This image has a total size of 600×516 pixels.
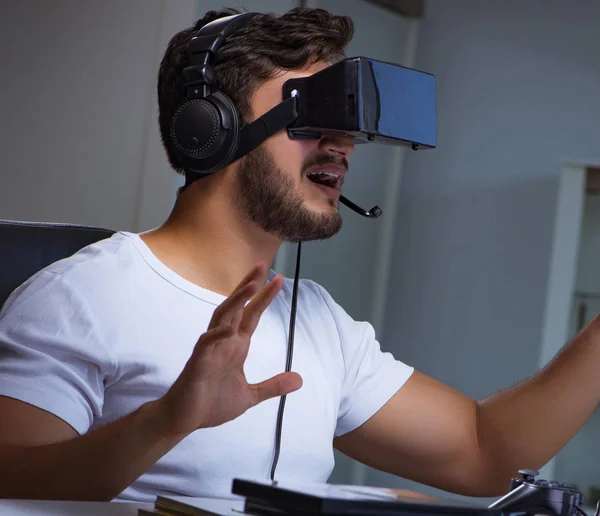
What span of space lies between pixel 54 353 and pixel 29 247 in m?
0.31

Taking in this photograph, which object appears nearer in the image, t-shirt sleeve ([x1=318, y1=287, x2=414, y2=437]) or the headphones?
the headphones

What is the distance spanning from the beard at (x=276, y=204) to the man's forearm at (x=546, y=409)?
1.22ft

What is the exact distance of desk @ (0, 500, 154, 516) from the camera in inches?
29.4

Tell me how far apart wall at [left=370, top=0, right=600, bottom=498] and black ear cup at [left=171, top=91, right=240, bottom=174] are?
241cm

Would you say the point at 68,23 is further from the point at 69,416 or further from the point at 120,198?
the point at 69,416

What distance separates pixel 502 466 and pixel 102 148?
4.73ft

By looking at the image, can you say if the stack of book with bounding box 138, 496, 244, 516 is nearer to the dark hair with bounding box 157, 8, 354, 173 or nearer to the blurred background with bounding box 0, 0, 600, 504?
the dark hair with bounding box 157, 8, 354, 173

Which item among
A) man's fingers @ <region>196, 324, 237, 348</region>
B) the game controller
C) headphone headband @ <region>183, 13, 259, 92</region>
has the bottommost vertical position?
the game controller

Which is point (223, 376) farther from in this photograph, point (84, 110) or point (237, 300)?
point (84, 110)

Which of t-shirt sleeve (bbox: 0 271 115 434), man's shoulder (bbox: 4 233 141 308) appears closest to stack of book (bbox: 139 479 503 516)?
t-shirt sleeve (bbox: 0 271 115 434)

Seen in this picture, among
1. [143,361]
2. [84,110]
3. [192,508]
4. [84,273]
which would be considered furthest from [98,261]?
[84,110]

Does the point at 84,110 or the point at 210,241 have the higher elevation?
the point at 84,110

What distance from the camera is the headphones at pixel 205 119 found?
127cm

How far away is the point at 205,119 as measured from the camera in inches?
50.1
